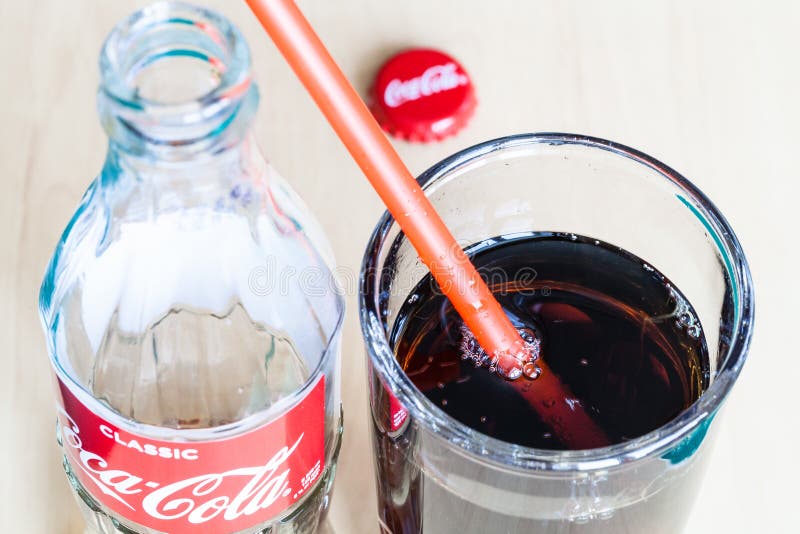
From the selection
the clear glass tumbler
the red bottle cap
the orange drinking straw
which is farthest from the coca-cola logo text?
the orange drinking straw

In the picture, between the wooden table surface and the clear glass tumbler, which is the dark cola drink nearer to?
the clear glass tumbler

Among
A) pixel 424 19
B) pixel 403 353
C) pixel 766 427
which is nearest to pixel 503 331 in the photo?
pixel 403 353

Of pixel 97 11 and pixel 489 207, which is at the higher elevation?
pixel 97 11

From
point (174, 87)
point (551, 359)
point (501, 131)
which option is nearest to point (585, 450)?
point (551, 359)

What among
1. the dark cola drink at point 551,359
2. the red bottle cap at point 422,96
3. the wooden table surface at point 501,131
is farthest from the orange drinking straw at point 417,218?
the red bottle cap at point 422,96

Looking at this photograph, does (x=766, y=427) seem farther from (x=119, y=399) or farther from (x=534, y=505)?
(x=119, y=399)

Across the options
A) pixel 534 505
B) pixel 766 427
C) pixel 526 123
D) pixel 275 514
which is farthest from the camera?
pixel 526 123

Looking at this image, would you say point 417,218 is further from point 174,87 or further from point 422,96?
point 422,96
